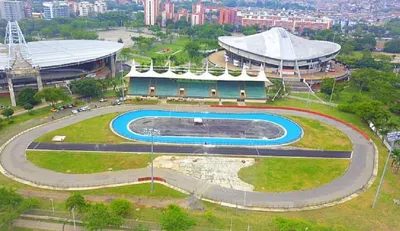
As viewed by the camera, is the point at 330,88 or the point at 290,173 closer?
the point at 290,173

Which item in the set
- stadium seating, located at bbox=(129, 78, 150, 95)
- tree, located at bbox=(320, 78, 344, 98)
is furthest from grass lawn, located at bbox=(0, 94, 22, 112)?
tree, located at bbox=(320, 78, 344, 98)

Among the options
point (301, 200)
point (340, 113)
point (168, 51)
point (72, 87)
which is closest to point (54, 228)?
point (301, 200)

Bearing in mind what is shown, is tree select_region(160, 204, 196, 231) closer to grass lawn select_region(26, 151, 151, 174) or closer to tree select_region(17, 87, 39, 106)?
grass lawn select_region(26, 151, 151, 174)

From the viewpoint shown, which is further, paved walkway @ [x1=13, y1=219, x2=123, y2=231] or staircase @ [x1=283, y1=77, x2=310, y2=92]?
staircase @ [x1=283, y1=77, x2=310, y2=92]

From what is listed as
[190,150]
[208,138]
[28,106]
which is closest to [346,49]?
[208,138]

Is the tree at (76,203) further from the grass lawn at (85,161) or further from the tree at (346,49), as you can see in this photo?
the tree at (346,49)

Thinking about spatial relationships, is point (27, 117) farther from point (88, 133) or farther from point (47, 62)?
point (47, 62)
